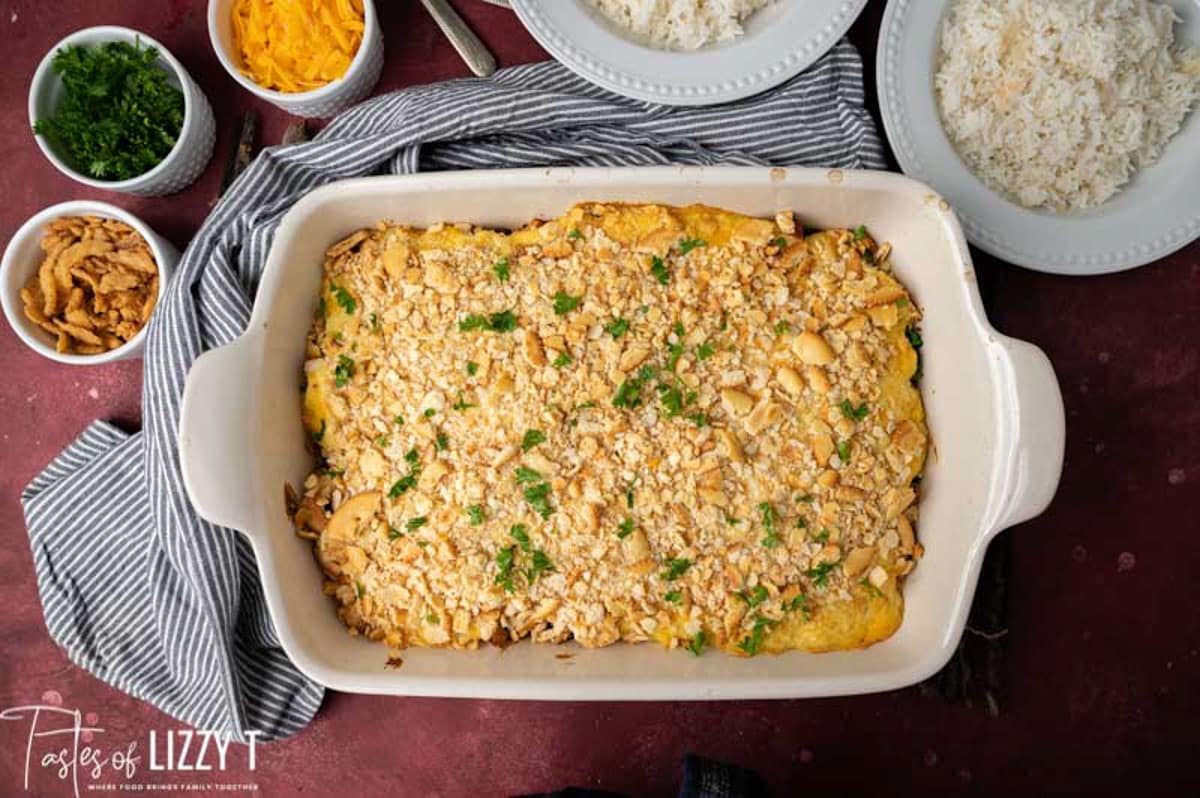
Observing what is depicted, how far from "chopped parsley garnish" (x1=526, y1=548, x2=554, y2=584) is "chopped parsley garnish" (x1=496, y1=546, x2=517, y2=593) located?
33 mm

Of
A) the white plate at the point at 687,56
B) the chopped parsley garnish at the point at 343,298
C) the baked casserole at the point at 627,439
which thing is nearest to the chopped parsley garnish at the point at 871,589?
the baked casserole at the point at 627,439

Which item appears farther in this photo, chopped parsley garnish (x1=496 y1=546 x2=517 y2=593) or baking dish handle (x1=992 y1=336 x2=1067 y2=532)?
chopped parsley garnish (x1=496 y1=546 x2=517 y2=593)

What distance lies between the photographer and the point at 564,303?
1578mm

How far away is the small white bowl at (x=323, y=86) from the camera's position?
1.75m

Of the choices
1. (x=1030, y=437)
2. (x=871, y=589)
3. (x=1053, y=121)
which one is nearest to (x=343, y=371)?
(x=871, y=589)

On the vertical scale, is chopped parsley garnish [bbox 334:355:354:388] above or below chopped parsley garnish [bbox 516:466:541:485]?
above

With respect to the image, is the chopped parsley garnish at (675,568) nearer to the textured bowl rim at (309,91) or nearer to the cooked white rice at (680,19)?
the cooked white rice at (680,19)

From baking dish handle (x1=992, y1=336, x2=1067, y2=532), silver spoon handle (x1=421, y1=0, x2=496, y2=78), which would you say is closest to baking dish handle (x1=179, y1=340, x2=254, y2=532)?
silver spoon handle (x1=421, y1=0, x2=496, y2=78)

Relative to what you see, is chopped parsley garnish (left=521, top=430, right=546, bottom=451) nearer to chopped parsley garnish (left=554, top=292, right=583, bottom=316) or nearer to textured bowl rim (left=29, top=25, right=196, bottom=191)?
chopped parsley garnish (left=554, top=292, right=583, bottom=316)

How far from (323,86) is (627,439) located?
2.97 ft

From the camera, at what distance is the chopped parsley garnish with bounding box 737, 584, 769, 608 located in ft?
5.09

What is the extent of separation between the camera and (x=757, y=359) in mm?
1582

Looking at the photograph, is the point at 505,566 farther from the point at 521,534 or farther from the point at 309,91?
the point at 309,91

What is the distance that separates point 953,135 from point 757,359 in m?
0.59
